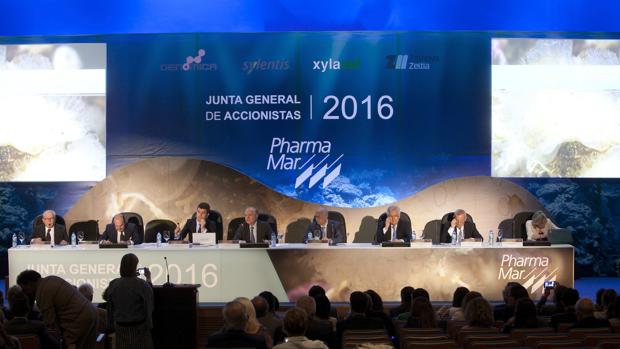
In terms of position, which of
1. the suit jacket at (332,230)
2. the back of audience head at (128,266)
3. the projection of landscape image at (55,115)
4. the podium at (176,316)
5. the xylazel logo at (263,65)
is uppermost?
the xylazel logo at (263,65)

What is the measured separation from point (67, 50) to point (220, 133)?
2.31 m

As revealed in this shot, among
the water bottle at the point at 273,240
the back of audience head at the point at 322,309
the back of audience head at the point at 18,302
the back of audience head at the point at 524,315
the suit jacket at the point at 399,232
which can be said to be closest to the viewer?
the back of audience head at the point at 18,302

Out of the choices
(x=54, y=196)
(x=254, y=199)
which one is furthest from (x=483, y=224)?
(x=54, y=196)

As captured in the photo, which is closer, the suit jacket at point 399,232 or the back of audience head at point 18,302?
the back of audience head at point 18,302

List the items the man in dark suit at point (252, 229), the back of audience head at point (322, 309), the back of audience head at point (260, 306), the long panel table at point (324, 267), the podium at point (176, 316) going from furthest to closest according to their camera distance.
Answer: the man in dark suit at point (252, 229)
the long panel table at point (324, 267)
the podium at point (176, 316)
the back of audience head at point (322, 309)
the back of audience head at point (260, 306)

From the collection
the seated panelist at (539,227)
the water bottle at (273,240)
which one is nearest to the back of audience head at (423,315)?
the water bottle at (273,240)

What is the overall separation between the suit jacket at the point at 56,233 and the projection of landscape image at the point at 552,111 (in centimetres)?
544

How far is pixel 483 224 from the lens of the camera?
35.9 ft

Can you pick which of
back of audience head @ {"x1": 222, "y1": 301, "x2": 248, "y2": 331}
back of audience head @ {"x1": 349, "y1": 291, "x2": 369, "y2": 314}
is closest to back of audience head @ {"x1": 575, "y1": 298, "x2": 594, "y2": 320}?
back of audience head @ {"x1": 349, "y1": 291, "x2": 369, "y2": 314}

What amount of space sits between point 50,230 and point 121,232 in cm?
79

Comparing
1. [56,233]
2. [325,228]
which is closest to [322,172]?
[325,228]

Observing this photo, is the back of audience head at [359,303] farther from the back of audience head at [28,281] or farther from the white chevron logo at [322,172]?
the white chevron logo at [322,172]

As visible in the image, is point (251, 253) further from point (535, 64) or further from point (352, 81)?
point (535, 64)

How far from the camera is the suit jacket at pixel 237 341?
4.46 metres
